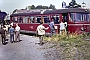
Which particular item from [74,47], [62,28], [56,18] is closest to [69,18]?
[62,28]

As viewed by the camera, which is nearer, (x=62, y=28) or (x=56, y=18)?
(x=62, y=28)

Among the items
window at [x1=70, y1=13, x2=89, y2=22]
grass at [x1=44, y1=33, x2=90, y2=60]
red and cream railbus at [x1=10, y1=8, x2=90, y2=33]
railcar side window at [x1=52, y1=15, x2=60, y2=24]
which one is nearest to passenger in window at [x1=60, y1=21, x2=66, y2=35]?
red and cream railbus at [x1=10, y1=8, x2=90, y2=33]

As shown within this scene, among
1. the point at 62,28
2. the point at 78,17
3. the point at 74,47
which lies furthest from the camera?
the point at 78,17

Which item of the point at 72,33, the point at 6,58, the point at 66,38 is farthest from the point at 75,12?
the point at 6,58

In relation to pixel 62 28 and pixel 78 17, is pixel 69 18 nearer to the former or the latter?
pixel 78 17

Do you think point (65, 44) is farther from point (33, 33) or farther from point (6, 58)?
point (33, 33)

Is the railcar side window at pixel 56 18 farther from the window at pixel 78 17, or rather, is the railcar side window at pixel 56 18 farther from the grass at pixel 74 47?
the grass at pixel 74 47

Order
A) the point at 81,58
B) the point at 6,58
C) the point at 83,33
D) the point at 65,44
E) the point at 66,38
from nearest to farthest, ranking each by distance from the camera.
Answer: the point at 81,58, the point at 6,58, the point at 65,44, the point at 66,38, the point at 83,33

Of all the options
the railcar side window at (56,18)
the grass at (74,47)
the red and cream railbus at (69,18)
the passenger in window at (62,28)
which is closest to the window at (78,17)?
the red and cream railbus at (69,18)

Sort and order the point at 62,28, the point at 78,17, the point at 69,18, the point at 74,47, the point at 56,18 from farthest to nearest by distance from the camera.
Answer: the point at 56,18 < the point at 78,17 < the point at 69,18 < the point at 62,28 < the point at 74,47

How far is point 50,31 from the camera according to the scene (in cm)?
2277

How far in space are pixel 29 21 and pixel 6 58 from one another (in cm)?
1434

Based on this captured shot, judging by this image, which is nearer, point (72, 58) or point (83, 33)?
point (72, 58)

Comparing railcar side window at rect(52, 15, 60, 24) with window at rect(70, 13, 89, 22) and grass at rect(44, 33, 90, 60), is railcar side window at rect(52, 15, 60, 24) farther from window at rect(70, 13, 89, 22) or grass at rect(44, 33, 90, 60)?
grass at rect(44, 33, 90, 60)
